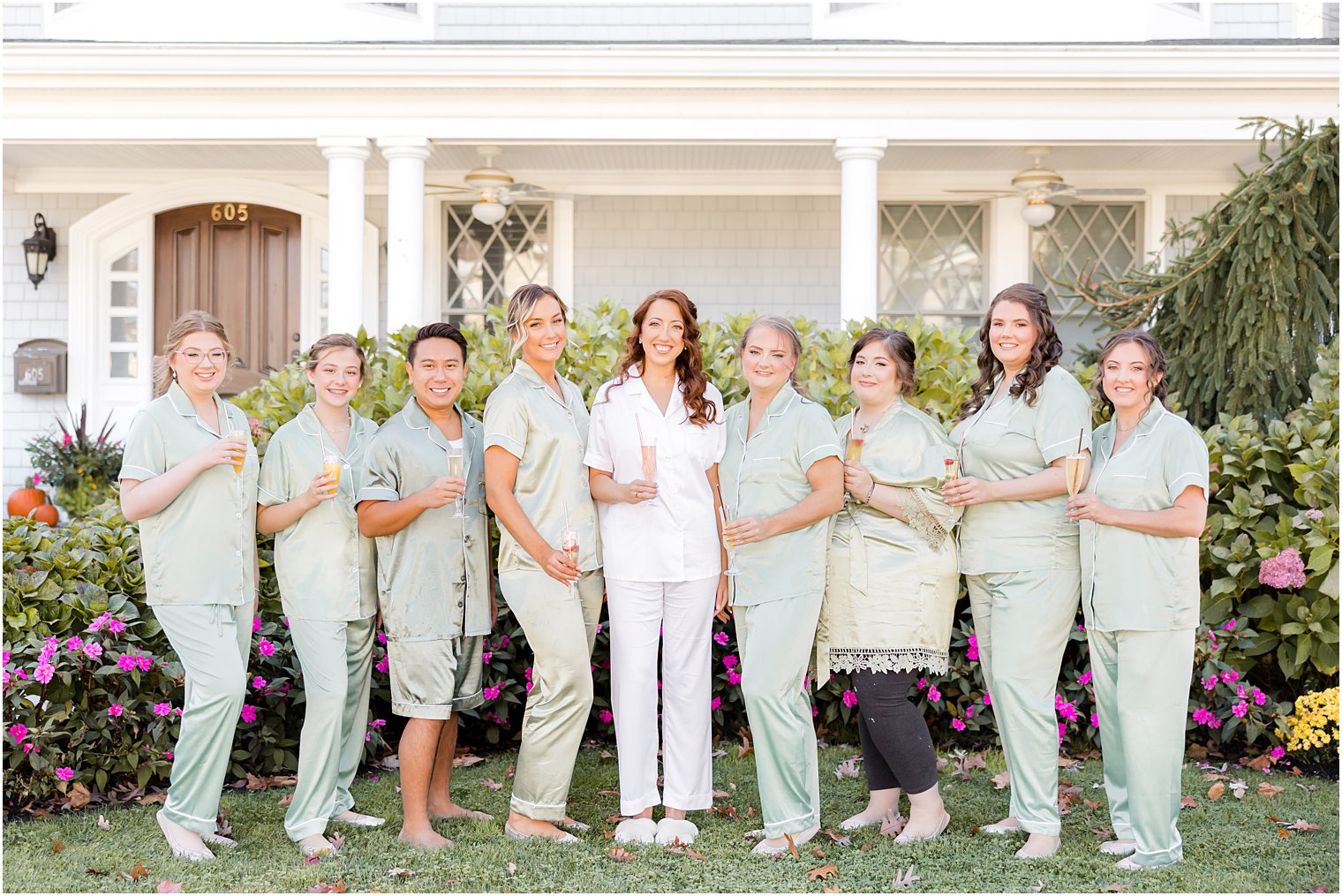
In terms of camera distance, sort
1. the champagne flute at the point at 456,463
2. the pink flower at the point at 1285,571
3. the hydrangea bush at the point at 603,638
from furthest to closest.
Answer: the pink flower at the point at 1285,571
the hydrangea bush at the point at 603,638
the champagne flute at the point at 456,463

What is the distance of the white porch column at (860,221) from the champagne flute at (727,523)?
183 inches

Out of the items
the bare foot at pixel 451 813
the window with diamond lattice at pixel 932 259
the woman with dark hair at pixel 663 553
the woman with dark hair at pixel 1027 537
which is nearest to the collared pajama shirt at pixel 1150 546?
the woman with dark hair at pixel 1027 537

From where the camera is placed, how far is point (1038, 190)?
30.0 ft

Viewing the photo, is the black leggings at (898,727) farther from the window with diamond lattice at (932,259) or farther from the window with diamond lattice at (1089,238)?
the window with diamond lattice at (1089,238)

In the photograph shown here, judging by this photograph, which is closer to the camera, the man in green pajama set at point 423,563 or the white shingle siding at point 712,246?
the man in green pajama set at point 423,563

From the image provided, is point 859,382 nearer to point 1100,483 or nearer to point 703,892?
point 1100,483

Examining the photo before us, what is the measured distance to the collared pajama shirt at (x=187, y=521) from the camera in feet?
11.2

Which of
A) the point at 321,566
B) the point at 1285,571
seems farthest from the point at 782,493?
the point at 1285,571

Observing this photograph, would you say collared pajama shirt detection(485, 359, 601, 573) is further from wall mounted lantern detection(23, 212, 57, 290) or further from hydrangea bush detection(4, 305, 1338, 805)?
wall mounted lantern detection(23, 212, 57, 290)

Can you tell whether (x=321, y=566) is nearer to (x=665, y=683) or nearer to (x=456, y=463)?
(x=456, y=463)

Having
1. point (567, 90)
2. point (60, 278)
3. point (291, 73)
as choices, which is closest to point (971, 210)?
point (567, 90)

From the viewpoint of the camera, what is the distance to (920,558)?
3.62 meters

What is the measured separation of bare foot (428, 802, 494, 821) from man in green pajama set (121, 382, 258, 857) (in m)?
0.74

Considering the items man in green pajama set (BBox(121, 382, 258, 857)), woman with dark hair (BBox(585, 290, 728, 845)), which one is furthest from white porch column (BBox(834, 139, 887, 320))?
man in green pajama set (BBox(121, 382, 258, 857))
